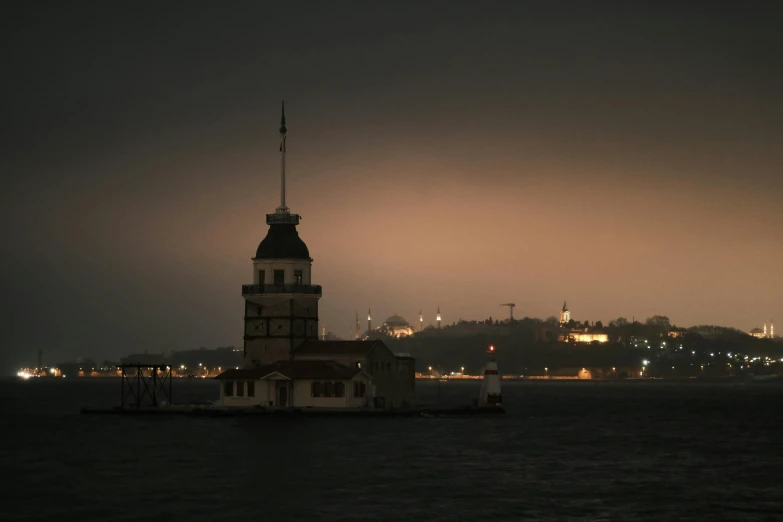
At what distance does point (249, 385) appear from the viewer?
80.7m

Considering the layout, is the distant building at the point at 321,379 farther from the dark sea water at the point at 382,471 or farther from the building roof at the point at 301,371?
the dark sea water at the point at 382,471

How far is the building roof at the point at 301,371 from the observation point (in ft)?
257

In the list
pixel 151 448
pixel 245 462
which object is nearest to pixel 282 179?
pixel 151 448

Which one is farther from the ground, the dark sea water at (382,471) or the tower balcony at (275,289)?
the tower balcony at (275,289)

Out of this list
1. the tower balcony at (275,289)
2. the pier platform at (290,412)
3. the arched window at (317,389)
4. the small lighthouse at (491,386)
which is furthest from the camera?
the small lighthouse at (491,386)

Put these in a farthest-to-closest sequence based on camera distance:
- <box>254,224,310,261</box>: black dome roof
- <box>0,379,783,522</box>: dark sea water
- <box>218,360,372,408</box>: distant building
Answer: <box>254,224,310,261</box>: black dome roof → <box>218,360,372,408</box>: distant building → <box>0,379,783,522</box>: dark sea water

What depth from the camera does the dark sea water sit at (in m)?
42.8

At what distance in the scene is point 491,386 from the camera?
8731 cm

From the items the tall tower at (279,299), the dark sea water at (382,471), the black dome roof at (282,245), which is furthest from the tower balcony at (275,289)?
the dark sea water at (382,471)

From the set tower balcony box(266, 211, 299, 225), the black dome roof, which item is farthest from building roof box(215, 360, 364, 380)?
tower balcony box(266, 211, 299, 225)

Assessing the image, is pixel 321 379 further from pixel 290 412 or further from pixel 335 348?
pixel 335 348

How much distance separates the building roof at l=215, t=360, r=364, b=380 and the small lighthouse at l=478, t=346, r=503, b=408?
1003cm

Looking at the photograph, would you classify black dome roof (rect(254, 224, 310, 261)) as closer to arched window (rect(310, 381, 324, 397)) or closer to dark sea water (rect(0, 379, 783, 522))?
arched window (rect(310, 381, 324, 397))

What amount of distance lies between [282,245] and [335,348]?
8.46 meters
